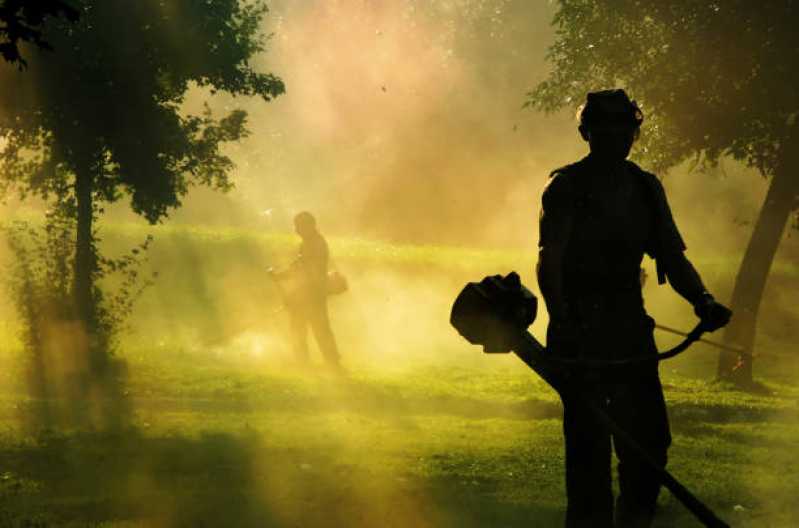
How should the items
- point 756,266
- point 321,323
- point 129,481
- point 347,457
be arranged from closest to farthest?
1. point 129,481
2. point 347,457
3. point 321,323
4. point 756,266

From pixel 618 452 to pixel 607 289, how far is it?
2.82 feet

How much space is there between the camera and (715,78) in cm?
1947

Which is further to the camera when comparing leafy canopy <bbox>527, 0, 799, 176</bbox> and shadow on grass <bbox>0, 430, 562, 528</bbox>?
leafy canopy <bbox>527, 0, 799, 176</bbox>

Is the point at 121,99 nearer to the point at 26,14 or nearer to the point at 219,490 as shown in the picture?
the point at 219,490

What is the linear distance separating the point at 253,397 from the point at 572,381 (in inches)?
410

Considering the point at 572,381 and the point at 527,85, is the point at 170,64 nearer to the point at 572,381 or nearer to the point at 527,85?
the point at 572,381

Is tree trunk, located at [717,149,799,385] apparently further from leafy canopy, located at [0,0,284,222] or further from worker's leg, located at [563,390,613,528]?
worker's leg, located at [563,390,613,528]

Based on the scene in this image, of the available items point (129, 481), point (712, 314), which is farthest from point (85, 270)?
point (712, 314)

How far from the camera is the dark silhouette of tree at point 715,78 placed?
61.6 ft

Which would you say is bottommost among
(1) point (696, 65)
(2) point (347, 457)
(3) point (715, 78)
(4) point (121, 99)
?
(2) point (347, 457)

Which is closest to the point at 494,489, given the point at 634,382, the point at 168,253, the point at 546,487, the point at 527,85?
the point at 546,487

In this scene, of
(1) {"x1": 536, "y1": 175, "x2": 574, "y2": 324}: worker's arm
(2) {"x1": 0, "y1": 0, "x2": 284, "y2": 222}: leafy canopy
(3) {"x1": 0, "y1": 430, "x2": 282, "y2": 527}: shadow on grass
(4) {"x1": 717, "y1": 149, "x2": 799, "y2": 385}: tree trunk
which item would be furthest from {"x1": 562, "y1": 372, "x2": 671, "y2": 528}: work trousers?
(4) {"x1": 717, "y1": 149, "x2": 799, "y2": 385}: tree trunk

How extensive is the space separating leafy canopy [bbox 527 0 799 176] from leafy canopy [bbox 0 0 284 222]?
17.7 ft

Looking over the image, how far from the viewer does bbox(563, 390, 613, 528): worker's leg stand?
21.7 ft
